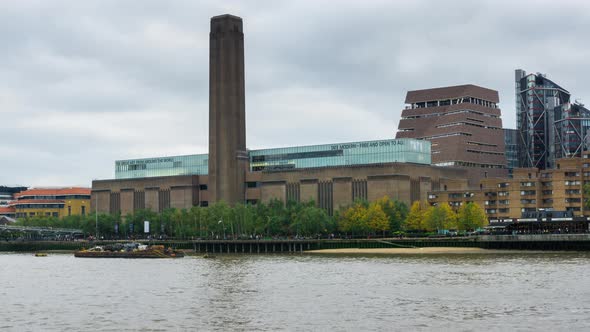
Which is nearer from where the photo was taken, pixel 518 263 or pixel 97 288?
pixel 97 288

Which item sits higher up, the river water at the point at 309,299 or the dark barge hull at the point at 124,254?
the dark barge hull at the point at 124,254

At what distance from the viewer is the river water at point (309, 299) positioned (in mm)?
68875

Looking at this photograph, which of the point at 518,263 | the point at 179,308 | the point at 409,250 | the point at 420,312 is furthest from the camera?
the point at 409,250

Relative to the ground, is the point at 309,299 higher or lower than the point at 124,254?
lower

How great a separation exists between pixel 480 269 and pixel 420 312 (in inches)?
1935

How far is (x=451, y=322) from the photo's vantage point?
68.0m

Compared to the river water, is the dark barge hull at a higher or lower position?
higher

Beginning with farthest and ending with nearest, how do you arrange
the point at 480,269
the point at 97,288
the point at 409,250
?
the point at 409,250
the point at 480,269
the point at 97,288

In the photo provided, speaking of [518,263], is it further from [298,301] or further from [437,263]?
[298,301]

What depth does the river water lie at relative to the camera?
68875mm

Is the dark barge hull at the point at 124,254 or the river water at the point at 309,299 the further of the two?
the dark barge hull at the point at 124,254

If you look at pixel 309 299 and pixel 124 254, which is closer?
pixel 309 299

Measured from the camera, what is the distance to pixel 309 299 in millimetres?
85000

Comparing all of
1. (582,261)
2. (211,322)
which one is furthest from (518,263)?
(211,322)
